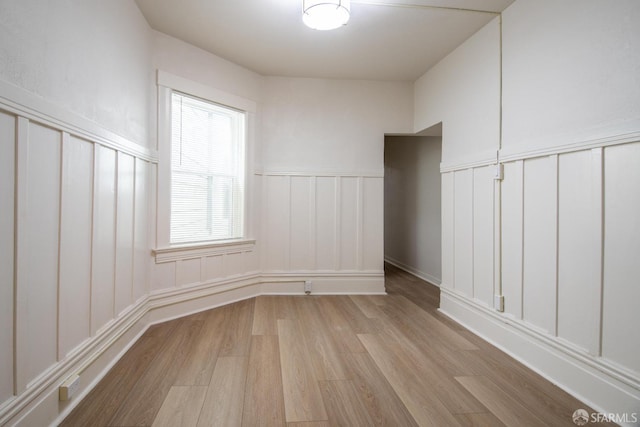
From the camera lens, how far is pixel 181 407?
6.18 feet

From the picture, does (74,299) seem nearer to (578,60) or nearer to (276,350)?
(276,350)

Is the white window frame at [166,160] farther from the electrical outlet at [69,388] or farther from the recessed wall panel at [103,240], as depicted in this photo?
the electrical outlet at [69,388]

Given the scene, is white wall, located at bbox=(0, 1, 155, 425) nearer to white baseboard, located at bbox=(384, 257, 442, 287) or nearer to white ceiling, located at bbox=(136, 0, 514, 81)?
white ceiling, located at bbox=(136, 0, 514, 81)

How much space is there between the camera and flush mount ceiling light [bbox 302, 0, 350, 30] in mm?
2400

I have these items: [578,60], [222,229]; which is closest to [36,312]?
[222,229]

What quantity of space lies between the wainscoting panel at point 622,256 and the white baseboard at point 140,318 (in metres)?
2.74

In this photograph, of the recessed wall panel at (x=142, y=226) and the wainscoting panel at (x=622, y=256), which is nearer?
the wainscoting panel at (x=622, y=256)

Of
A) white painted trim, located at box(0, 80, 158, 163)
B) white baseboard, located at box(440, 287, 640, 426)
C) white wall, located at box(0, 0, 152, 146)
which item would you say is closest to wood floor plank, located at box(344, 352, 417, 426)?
white baseboard, located at box(440, 287, 640, 426)

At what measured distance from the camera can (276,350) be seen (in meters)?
2.66

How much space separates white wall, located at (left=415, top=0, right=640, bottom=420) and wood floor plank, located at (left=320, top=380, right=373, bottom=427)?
136 centimetres

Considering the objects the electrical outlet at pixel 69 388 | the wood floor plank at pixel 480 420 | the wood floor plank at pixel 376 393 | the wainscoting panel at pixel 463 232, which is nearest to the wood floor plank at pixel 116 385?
the electrical outlet at pixel 69 388

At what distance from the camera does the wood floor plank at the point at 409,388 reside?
181 centimetres

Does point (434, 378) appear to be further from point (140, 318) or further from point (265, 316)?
point (140, 318)

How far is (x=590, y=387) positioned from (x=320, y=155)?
3.40m
